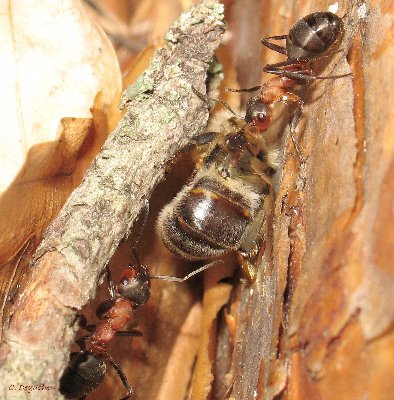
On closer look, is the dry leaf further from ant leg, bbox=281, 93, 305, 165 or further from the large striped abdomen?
ant leg, bbox=281, 93, 305, 165

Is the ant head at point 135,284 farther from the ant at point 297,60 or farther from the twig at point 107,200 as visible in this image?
the ant at point 297,60

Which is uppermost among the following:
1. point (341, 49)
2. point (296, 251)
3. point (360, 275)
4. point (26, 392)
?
point (341, 49)

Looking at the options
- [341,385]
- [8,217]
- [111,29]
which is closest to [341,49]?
[341,385]

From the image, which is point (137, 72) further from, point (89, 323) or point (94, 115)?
point (89, 323)

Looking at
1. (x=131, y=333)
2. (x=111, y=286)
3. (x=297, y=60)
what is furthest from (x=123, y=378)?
(x=297, y=60)

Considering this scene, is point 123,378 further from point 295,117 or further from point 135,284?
point 295,117

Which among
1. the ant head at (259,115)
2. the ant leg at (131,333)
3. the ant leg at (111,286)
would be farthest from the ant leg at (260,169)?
the ant leg at (131,333)
